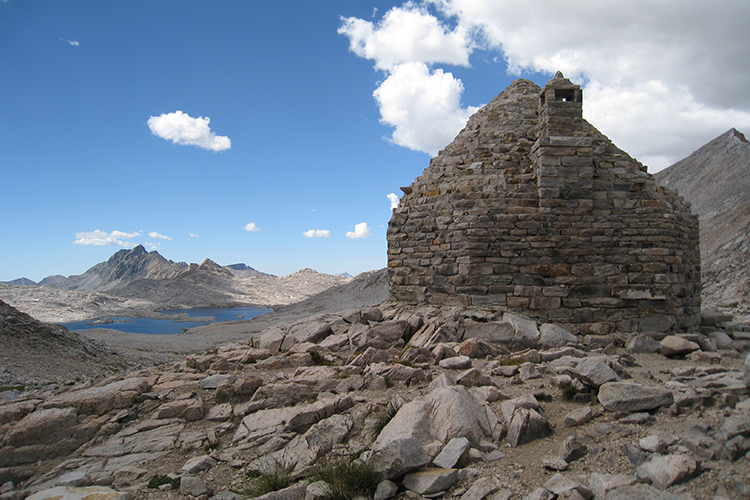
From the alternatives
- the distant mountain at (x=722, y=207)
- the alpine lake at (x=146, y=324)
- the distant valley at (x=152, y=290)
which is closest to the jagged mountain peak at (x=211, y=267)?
the distant valley at (x=152, y=290)

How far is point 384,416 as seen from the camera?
15.9ft

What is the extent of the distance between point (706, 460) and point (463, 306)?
210 inches

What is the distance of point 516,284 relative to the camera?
27.3 ft

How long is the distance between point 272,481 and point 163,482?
4.76 feet

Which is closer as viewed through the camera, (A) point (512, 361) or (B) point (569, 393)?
(B) point (569, 393)

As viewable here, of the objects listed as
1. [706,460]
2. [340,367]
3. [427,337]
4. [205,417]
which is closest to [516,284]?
[427,337]

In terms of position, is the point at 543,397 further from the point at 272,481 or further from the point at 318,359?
the point at 318,359

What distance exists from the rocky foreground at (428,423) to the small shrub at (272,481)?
60mm

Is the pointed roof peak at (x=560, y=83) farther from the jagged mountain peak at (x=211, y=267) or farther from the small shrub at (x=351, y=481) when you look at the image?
the jagged mountain peak at (x=211, y=267)

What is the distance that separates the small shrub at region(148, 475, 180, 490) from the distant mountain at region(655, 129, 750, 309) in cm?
1613

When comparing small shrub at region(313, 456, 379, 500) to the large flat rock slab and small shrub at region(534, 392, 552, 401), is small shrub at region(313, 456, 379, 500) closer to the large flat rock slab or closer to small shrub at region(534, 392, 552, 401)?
small shrub at region(534, 392, 552, 401)

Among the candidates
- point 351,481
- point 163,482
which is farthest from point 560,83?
point 163,482

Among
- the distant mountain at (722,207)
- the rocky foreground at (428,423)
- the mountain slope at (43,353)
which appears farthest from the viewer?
the distant mountain at (722,207)

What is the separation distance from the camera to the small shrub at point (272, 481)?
12.7 feet
